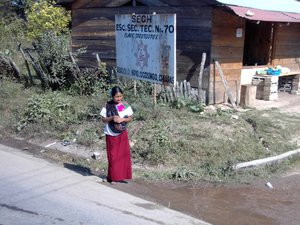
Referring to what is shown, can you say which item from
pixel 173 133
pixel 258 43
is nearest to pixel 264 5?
pixel 258 43

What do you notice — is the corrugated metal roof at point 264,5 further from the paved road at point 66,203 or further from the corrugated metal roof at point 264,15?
the paved road at point 66,203

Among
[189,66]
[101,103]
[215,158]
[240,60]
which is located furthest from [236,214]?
[240,60]

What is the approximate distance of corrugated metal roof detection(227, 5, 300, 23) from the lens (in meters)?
9.14

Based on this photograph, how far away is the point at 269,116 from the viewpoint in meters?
9.45

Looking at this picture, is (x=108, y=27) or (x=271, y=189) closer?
(x=271, y=189)

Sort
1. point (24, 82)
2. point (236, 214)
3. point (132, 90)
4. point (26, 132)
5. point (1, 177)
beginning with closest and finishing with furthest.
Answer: point (236, 214), point (1, 177), point (26, 132), point (132, 90), point (24, 82)

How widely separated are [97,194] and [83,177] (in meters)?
0.76

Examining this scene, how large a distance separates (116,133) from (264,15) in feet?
19.9

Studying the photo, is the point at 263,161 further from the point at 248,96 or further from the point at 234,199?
the point at 248,96

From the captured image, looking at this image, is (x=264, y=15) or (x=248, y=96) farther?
(x=248, y=96)

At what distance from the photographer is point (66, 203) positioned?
504 centimetres

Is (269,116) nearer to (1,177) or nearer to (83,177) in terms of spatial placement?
(83,177)

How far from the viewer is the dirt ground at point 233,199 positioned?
16.4 feet

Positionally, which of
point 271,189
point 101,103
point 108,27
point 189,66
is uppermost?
point 108,27
